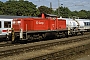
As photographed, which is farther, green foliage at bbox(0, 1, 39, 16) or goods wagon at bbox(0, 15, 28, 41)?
green foliage at bbox(0, 1, 39, 16)

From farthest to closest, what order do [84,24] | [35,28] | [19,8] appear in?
[19,8] < [84,24] < [35,28]

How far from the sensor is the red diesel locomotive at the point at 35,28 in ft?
79.2

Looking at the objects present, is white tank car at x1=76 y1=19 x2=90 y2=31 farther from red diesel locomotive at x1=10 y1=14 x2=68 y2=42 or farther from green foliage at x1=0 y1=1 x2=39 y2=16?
green foliage at x1=0 y1=1 x2=39 y2=16

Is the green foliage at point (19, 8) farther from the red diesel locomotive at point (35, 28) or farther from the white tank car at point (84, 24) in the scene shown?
the red diesel locomotive at point (35, 28)

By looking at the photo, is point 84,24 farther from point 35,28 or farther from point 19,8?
point 19,8

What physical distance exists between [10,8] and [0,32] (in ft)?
160

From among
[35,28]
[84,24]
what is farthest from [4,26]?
[84,24]

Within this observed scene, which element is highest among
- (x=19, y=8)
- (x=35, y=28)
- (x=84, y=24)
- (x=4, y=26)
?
(x=19, y=8)

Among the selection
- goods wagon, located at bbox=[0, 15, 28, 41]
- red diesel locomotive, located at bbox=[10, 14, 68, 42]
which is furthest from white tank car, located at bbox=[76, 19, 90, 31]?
goods wagon, located at bbox=[0, 15, 28, 41]

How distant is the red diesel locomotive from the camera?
79.2ft

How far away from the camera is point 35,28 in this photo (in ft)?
85.4

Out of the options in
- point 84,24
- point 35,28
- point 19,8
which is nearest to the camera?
point 35,28

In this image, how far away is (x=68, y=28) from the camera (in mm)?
33625

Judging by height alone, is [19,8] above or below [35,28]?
above
